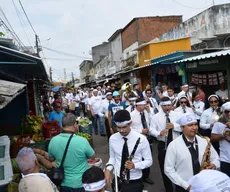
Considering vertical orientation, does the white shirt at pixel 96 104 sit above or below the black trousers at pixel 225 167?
above

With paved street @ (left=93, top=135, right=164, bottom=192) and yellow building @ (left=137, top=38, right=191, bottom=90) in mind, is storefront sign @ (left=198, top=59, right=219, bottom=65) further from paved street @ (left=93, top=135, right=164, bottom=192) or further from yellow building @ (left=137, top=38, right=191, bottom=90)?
yellow building @ (left=137, top=38, right=191, bottom=90)

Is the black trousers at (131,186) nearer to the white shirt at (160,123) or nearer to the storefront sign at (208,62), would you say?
the white shirt at (160,123)

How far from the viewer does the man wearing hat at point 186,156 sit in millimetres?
3967

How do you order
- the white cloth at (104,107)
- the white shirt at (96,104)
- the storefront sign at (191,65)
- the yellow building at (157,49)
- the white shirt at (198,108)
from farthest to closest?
the yellow building at (157,49)
the storefront sign at (191,65)
the white shirt at (96,104)
the white cloth at (104,107)
the white shirt at (198,108)

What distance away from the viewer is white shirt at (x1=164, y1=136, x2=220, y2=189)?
3.97 metres

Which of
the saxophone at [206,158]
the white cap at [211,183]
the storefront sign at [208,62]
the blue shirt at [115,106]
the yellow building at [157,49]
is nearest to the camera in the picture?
the white cap at [211,183]

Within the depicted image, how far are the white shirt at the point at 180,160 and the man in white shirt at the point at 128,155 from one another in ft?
1.03

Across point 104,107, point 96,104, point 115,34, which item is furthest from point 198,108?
point 115,34

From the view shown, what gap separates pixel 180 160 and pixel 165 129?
1.79 meters

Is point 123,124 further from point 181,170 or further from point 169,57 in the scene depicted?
point 169,57

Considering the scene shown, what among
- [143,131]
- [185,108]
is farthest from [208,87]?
[143,131]

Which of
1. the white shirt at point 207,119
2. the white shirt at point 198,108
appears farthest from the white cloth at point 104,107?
the white shirt at point 207,119

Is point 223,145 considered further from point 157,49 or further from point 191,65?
point 157,49

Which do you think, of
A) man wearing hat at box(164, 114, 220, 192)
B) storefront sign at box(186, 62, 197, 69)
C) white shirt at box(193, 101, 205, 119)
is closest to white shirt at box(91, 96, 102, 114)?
storefront sign at box(186, 62, 197, 69)
